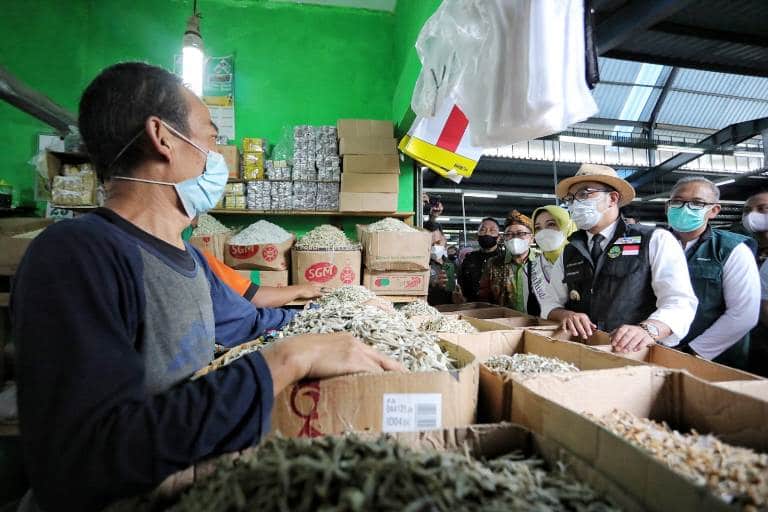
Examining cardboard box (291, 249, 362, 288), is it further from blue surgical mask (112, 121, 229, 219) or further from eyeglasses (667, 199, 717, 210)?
eyeglasses (667, 199, 717, 210)

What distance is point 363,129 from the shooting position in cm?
363

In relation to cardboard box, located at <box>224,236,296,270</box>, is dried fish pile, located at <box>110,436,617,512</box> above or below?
below

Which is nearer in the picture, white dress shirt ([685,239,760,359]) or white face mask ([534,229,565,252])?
white dress shirt ([685,239,760,359])

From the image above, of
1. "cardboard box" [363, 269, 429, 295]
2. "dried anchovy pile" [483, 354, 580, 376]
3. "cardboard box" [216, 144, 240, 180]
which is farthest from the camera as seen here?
"cardboard box" [216, 144, 240, 180]

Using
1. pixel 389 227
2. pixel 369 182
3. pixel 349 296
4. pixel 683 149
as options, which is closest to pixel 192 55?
pixel 369 182

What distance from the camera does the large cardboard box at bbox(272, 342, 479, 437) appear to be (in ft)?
2.88

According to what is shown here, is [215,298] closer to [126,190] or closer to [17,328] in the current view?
[126,190]

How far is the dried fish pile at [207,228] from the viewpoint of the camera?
3.20 metres

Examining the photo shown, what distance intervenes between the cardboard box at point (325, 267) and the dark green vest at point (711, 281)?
242cm

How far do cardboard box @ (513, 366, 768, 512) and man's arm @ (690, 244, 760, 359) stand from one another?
69.8 inches

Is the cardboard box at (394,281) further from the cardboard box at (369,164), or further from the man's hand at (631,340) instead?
the man's hand at (631,340)

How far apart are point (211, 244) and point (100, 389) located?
8.86ft

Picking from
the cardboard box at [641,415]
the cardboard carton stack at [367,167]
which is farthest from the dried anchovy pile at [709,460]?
the cardboard carton stack at [367,167]

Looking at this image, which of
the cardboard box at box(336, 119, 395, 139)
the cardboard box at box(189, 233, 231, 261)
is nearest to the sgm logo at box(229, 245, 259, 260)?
the cardboard box at box(189, 233, 231, 261)
